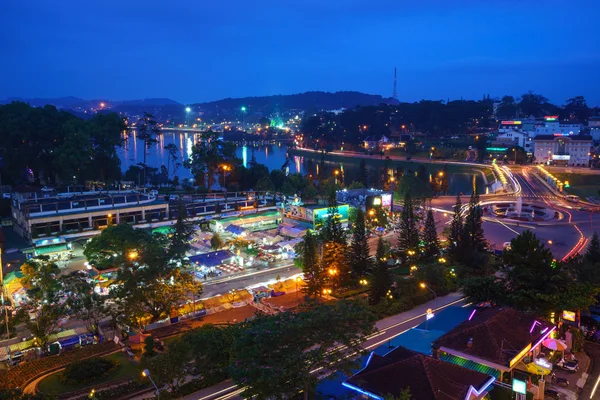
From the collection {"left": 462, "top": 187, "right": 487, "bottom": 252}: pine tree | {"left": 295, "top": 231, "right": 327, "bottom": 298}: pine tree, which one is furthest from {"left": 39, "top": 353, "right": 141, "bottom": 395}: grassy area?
{"left": 462, "top": 187, "right": 487, "bottom": 252}: pine tree

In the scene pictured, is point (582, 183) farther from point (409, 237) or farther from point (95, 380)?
point (95, 380)

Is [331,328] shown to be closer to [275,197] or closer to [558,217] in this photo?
[275,197]

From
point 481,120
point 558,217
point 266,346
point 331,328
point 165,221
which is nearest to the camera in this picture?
point 266,346

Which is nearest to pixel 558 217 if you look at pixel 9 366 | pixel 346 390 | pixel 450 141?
pixel 346 390

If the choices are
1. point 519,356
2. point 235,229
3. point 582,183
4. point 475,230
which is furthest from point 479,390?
point 582,183

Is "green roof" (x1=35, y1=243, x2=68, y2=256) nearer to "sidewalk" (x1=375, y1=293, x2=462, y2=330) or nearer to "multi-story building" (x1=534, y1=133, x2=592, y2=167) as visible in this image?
"sidewalk" (x1=375, y1=293, x2=462, y2=330)

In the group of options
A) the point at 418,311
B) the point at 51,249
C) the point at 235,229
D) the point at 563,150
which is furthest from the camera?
the point at 563,150
